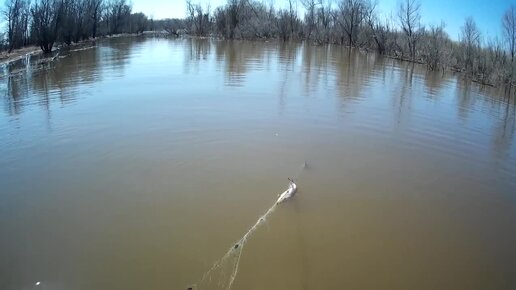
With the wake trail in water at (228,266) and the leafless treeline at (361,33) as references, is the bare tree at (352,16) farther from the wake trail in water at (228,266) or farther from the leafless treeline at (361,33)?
the wake trail in water at (228,266)

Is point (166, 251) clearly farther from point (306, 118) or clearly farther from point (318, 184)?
point (306, 118)

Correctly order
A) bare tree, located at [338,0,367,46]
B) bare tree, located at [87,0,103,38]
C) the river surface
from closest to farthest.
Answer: the river surface < bare tree, located at [338,0,367,46] < bare tree, located at [87,0,103,38]

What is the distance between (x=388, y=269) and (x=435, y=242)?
3.42 feet

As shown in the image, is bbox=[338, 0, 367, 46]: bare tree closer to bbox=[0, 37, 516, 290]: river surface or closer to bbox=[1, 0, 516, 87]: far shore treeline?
bbox=[1, 0, 516, 87]: far shore treeline

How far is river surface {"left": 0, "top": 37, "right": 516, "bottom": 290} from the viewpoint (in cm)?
475

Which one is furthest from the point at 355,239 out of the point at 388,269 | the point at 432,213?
the point at 432,213

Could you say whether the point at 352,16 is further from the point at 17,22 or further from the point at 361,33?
the point at 17,22

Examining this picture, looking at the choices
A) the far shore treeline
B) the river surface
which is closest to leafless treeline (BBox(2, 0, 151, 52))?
the far shore treeline

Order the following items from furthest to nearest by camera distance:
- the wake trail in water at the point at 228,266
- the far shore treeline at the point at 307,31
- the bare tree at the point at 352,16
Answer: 1. the bare tree at the point at 352,16
2. the far shore treeline at the point at 307,31
3. the wake trail in water at the point at 228,266

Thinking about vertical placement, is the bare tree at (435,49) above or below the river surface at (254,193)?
above

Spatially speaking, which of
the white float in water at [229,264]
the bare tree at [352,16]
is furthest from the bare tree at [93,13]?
the white float in water at [229,264]

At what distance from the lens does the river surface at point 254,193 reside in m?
4.75

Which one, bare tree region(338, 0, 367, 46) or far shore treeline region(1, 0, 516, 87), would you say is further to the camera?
bare tree region(338, 0, 367, 46)

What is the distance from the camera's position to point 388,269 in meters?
4.83
